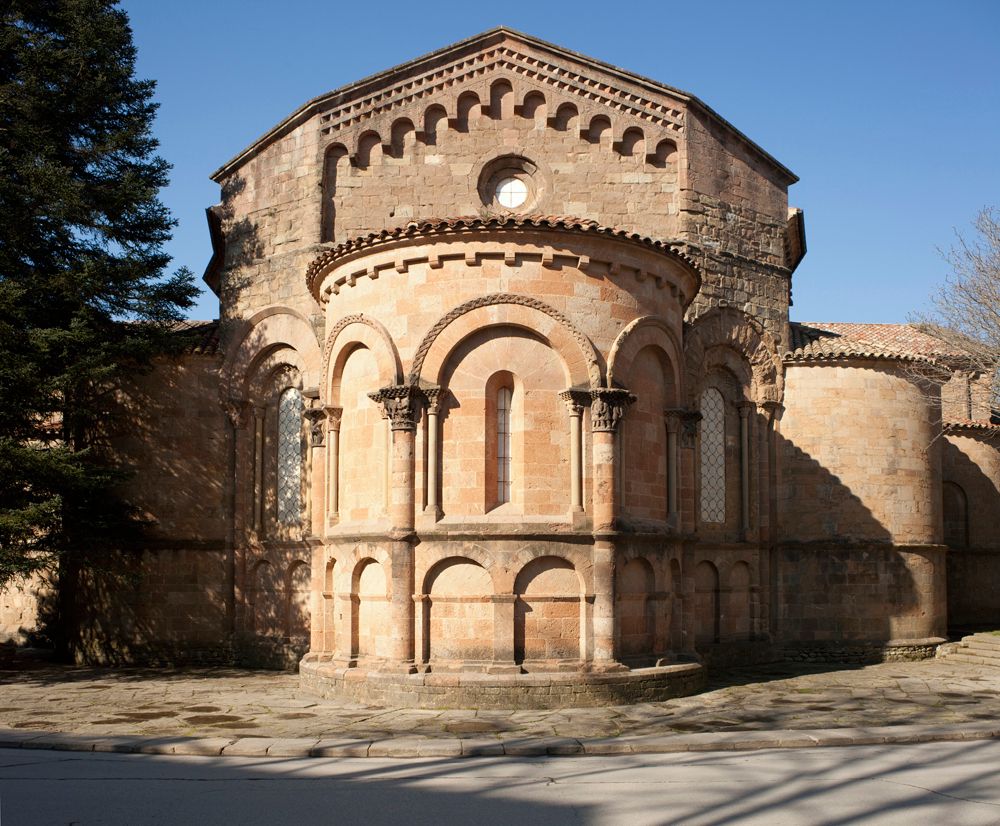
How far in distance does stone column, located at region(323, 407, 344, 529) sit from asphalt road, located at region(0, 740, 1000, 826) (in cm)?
591

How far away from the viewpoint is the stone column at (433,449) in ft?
49.2

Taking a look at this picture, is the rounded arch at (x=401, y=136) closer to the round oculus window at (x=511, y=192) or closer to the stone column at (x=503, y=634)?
the round oculus window at (x=511, y=192)

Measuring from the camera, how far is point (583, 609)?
14820mm

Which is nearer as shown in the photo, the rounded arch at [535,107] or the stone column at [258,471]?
the rounded arch at [535,107]

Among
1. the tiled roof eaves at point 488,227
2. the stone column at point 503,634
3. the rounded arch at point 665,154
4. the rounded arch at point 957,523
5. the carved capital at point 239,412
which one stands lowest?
the stone column at point 503,634

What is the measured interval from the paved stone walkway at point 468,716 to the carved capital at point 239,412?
536cm

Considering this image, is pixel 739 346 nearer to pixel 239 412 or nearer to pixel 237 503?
pixel 239 412

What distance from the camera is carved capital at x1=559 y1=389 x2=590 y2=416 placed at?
15094 mm

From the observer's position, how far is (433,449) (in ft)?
49.4

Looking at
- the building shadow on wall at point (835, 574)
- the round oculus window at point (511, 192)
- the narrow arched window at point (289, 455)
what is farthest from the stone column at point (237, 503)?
the building shadow on wall at point (835, 574)

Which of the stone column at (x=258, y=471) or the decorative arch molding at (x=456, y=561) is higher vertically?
the stone column at (x=258, y=471)

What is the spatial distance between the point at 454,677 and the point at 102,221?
42.3ft

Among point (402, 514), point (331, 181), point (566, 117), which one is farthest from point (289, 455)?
point (566, 117)

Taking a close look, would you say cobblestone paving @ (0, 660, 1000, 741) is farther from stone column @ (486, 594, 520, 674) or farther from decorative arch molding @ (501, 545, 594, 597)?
decorative arch molding @ (501, 545, 594, 597)
